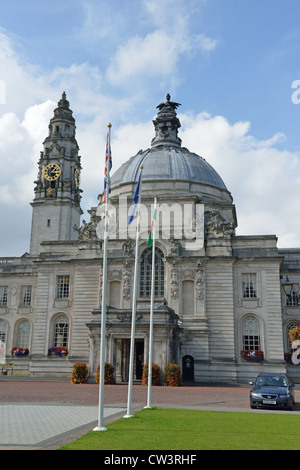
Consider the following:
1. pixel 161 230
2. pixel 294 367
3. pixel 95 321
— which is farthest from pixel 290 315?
pixel 95 321

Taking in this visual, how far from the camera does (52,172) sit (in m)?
68.1

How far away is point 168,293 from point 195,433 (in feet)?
104

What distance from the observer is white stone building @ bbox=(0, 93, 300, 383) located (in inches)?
1626

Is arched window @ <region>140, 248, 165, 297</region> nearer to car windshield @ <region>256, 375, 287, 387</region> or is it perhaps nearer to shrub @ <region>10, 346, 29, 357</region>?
shrub @ <region>10, 346, 29, 357</region>

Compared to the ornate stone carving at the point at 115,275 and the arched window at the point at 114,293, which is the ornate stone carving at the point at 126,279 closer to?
the ornate stone carving at the point at 115,275

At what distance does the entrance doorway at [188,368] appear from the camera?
41828 mm

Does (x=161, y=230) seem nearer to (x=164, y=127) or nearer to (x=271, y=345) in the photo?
(x=271, y=345)

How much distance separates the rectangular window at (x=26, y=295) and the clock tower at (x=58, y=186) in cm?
1168

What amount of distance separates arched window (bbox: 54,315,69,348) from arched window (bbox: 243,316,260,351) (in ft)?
57.6

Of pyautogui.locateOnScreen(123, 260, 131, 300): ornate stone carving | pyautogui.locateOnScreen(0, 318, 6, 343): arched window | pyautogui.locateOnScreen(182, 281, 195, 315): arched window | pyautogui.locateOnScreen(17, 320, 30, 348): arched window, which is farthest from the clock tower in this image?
pyautogui.locateOnScreen(182, 281, 195, 315): arched window

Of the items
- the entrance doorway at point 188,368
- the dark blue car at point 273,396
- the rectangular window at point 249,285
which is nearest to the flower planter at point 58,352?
the entrance doorway at point 188,368

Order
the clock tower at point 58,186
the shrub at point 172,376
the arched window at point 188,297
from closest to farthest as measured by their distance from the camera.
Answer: the shrub at point 172,376
the arched window at point 188,297
the clock tower at point 58,186

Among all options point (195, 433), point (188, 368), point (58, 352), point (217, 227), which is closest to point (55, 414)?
point (195, 433)

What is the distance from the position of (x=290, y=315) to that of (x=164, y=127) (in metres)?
30.5
